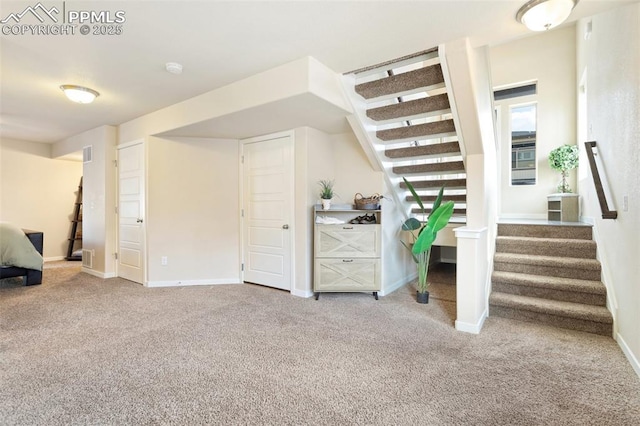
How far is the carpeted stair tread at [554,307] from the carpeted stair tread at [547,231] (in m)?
0.97

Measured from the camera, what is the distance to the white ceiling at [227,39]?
1946mm

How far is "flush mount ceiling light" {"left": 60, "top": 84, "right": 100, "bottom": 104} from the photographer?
3.12m

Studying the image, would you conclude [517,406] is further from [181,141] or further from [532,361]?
[181,141]

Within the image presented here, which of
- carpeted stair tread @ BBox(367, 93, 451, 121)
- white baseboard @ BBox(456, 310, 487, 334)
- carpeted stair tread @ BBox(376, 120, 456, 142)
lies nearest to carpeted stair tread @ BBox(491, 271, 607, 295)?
white baseboard @ BBox(456, 310, 487, 334)

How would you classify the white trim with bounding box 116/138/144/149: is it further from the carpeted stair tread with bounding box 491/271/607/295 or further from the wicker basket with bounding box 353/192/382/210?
the carpeted stair tread with bounding box 491/271/607/295

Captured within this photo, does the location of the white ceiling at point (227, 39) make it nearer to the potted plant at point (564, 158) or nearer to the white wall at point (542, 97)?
the potted plant at point (564, 158)

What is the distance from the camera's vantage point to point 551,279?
119 inches

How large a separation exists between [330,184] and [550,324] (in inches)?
107

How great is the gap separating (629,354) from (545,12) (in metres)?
2.37

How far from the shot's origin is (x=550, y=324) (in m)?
2.74

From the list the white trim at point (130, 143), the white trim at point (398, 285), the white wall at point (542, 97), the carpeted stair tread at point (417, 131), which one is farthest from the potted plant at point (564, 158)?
the white trim at point (130, 143)

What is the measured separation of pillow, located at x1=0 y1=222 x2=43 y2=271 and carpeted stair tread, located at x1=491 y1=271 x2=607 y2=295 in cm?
585

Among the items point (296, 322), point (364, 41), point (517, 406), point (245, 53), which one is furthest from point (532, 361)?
point (245, 53)

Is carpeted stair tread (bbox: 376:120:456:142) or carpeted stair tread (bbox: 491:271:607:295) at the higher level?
carpeted stair tread (bbox: 376:120:456:142)
